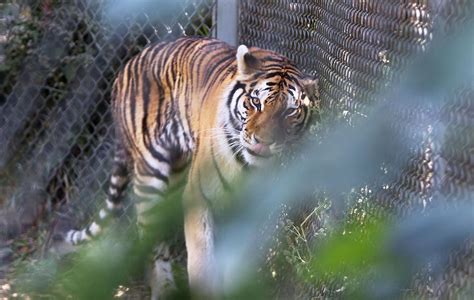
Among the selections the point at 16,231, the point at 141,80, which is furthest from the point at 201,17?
the point at 16,231

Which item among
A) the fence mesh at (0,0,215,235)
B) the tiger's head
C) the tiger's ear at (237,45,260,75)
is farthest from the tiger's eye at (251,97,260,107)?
the fence mesh at (0,0,215,235)

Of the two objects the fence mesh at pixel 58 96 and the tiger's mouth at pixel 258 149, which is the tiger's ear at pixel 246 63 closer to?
the fence mesh at pixel 58 96

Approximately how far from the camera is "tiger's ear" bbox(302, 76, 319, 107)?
4.13 m

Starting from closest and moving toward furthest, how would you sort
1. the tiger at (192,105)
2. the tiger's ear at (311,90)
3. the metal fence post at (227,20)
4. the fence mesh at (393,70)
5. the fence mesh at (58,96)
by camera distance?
1. the fence mesh at (393,70)
2. the fence mesh at (58,96)
3. the tiger's ear at (311,90)
4. the tiger at (192,105)
5. the metal fence post at (227,20)

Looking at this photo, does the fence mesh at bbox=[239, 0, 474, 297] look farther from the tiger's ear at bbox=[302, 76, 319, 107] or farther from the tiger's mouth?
the tiger's mouth

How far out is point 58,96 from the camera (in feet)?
16.0

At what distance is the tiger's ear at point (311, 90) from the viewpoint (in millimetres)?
4133

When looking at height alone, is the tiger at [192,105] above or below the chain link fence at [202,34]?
below

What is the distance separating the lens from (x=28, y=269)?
100 centimetres

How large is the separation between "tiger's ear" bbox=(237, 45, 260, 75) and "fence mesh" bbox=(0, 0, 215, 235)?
258 millimetres

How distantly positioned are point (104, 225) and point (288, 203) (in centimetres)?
44

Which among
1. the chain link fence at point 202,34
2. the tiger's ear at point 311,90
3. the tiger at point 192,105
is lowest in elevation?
the tiger at point 192,105

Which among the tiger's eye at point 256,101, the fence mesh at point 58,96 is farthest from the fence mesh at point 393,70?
the fence mesh at point 58,96

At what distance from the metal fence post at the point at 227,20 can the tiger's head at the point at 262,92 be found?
1.57 feet
